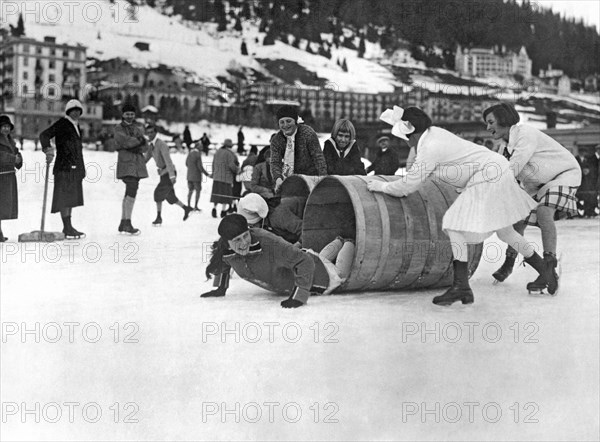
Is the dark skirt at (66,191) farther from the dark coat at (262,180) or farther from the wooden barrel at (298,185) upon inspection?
the wooden barrel at (298,185)

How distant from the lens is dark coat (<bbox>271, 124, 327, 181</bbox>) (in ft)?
14.6

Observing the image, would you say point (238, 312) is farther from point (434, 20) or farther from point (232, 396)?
point (434, 20)

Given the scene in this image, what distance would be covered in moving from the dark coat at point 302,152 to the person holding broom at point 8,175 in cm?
241

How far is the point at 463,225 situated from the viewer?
136 inches

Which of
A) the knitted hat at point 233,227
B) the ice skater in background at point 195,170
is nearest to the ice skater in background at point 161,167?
the ice skater in background at point 195,170

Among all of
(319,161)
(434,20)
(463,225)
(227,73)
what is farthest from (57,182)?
(434,20)

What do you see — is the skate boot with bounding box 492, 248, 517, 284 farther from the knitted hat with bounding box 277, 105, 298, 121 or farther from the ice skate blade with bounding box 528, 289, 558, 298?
the knitted hat with bounding box 277, 105, 298, 121

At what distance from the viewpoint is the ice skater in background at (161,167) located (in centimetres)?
671

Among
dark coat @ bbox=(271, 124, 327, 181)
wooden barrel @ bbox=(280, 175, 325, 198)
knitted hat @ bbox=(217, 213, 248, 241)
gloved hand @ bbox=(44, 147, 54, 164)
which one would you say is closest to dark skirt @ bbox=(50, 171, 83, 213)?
gloved hand @ bbox=(44, 147, 54, 164)

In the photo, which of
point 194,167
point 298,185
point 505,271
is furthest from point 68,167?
point 505,271

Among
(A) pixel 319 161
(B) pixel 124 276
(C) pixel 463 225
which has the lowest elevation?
(B) pixel 124 276

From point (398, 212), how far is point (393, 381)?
964mm

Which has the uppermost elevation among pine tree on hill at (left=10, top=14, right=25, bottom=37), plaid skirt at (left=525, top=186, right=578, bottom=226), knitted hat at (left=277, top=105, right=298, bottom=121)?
pine tree on hill at (left=10, top=14, right=25, bottom=37)

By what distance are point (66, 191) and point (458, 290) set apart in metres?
3.65
